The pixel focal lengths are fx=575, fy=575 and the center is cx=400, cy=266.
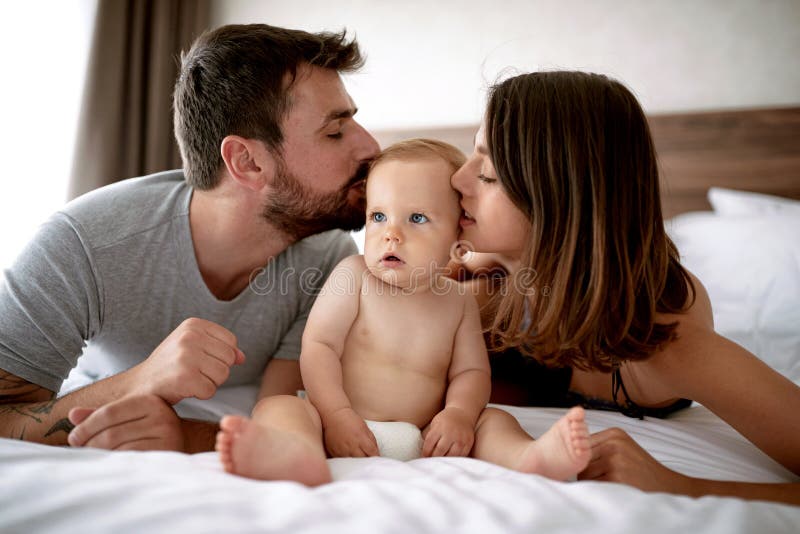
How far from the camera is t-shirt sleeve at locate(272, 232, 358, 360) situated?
168 cm

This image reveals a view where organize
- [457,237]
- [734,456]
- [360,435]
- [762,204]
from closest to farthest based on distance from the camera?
1. [360,435]
2. [734,456]
3. [457,237]
4. [762,204]

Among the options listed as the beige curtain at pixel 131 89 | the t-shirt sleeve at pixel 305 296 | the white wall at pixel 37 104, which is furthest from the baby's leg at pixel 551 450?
the beige curtain at pixel 131 89

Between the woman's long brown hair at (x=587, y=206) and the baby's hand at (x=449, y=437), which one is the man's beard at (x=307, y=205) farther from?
the baby's hand at (x=449, y=437)

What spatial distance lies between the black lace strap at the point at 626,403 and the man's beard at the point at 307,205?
79 cm

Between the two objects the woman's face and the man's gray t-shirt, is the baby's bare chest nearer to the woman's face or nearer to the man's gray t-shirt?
the woman's face

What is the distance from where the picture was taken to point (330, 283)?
1328mm

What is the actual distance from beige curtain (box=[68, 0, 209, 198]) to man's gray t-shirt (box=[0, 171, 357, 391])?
1.19 metres

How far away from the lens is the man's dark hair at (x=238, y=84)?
5.02 feet

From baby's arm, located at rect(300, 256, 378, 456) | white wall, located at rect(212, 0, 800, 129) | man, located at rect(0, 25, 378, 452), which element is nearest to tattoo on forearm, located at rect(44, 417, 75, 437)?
man, located at rect(0, 25, 378, 452)

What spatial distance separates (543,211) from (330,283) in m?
0.50

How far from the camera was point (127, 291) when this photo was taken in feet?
4.77

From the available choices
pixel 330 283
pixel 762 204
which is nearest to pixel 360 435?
pixel 330 283

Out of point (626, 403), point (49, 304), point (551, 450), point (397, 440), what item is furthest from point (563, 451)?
point (49, 304)

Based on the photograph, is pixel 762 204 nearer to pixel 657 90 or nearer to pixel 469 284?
pixel 657 90
